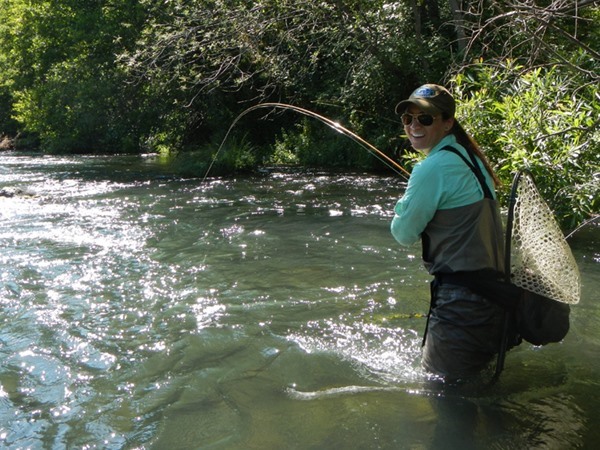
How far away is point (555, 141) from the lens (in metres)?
7.94

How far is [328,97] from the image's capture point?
19.5 metres

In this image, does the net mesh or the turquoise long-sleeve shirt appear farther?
the net mesh

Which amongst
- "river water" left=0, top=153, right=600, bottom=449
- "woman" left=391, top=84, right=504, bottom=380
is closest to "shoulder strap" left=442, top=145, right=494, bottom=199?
"woman" left=391, top=84, right=504, bottom=380

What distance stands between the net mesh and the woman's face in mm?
652

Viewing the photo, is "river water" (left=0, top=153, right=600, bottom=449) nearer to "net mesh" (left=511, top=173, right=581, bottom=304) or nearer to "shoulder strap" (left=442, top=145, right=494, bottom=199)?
"net mesh" (left=511, top=173, right=581, bottom=304)

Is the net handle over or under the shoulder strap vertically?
under

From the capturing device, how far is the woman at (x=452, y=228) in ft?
11.7

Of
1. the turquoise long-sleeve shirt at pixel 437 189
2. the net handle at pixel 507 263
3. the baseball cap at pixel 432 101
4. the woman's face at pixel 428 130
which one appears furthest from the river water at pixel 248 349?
the baseball cap at pixel 432 101

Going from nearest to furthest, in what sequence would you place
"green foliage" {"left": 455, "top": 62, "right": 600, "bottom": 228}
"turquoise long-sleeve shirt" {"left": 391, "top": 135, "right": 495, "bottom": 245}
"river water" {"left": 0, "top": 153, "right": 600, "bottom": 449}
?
1. "turquoise long-sleeve shirt" {"left": 391, "top": 135, "right": 495, "bottom": 245}
2. "river water" {"left": 0, "top": 153, "right": 600, "bottom": 449}
3. "green foliage" {"left": 455, "top": 62, "right": 600, "bottom": 228}

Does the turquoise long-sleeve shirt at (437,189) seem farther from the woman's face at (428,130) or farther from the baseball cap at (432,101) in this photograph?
the baseball cap at (432,101)

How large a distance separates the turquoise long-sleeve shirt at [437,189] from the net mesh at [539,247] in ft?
1.79

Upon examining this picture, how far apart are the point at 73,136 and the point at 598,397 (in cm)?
2973

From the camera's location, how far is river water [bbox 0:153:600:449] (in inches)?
156

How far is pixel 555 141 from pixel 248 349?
16.1ft
